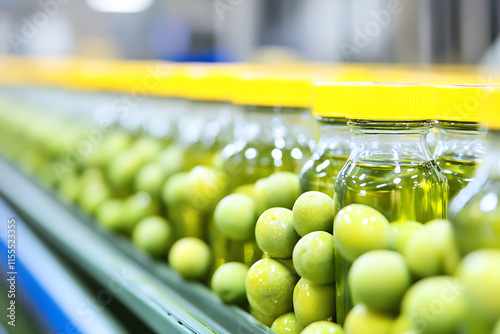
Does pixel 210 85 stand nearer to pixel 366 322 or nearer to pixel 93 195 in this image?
pixel 93 195

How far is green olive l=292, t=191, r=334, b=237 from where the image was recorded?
2.40 feet

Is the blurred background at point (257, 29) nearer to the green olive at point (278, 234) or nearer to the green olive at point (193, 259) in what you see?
the green olive at point (193, 259)

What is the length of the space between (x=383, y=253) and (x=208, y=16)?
24.7ft

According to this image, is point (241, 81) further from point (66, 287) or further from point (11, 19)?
point (11, 19)

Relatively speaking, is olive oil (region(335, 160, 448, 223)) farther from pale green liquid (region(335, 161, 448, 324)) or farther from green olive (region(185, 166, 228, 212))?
green olive (region(185, 166, 228, 212))

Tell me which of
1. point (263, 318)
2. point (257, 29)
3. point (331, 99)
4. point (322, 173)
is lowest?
point (263, 318)

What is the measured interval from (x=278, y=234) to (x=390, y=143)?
20 cm

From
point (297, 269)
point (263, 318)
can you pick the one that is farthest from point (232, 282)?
point (297, 269)

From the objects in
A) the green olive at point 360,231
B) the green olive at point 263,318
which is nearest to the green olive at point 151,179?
the green olive at point 263,318

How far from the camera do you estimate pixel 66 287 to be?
1.27m

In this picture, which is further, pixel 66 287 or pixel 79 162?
pixel 79 162

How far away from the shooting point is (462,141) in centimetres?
73

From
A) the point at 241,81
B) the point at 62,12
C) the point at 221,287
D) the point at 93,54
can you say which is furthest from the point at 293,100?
the point at 62,12

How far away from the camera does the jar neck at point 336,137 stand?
2.74 ft
